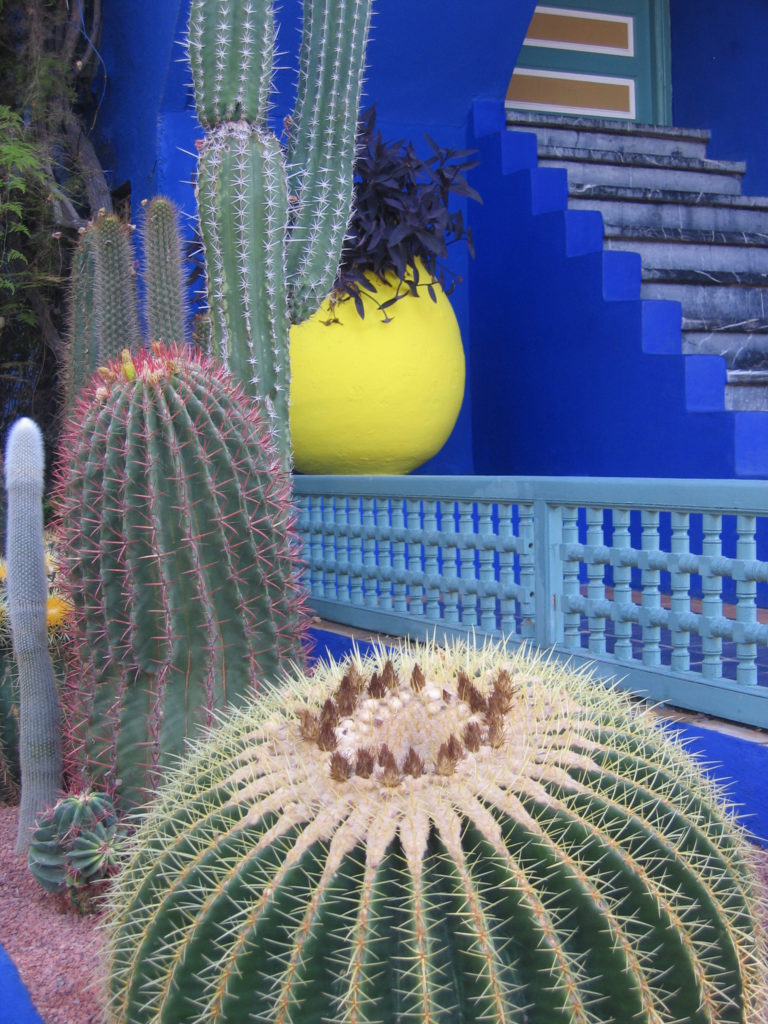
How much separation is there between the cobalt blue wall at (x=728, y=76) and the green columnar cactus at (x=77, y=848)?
6.53 metres

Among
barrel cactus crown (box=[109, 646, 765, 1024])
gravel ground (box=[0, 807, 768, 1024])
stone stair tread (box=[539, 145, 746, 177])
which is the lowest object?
gravel ground (box=[0, 807, 768, 1024])

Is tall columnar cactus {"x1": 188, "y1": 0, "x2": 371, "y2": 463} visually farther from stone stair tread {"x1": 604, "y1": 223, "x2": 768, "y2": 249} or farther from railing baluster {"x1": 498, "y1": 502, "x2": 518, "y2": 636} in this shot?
stone stair tread {"x1": 604, "y1": 223, "x2": 768, "y2": 249}

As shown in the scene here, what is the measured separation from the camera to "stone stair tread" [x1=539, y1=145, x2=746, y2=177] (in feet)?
19.8

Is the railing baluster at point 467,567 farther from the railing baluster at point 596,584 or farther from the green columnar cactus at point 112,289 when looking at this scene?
the green columnar cactus at point 112,289

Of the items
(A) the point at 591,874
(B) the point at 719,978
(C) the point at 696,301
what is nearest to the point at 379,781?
(A) the point at 591,874

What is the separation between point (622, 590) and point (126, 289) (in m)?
3.03

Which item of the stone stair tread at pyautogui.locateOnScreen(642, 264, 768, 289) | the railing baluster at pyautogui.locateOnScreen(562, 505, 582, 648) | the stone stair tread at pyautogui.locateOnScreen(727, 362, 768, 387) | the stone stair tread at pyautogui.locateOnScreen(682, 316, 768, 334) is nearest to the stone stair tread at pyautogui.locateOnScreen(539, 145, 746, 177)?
the stone stair tread at pyautogui.locateOnScreen(642, 264, 768, 289)

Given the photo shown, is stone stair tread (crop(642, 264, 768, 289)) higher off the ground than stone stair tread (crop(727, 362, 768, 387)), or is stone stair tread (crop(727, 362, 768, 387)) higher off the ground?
stone stair tread (crop(642, 264, 768, 289))

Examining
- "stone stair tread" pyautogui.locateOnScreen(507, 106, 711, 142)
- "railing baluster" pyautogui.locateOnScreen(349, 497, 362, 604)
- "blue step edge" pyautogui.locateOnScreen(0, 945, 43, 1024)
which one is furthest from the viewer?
"stone stair tread" pyautogui.locateOnScreen(507, 106, 711, 142)

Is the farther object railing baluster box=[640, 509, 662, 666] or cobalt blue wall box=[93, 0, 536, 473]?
cobalt blue wall box=[93, 0, 536, 473]

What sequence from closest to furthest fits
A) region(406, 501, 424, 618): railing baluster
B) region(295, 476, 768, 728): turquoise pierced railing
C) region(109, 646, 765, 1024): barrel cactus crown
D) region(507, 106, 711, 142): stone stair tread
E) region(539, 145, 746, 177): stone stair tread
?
region(109, 646, 765, 1024): barrel cactus crown → region(295, 476, 768, 728): turquoise pierced railing → region(406, 501, 424, 618): railing baluster → region(539, 145, 746, 177): stone stair tread → region(507, 106, 711, 142): stone stair tread

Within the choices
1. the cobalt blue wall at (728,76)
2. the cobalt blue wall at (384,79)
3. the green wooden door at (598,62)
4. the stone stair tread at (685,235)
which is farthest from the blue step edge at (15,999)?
the cobalt blue wall at (728,76)

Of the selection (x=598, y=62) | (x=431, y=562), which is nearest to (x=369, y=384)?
(x=431, y=562)

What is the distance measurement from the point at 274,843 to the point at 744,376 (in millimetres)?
3799
